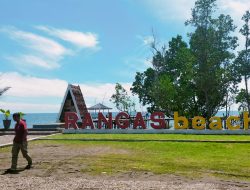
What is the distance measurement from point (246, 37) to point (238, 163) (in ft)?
92.8

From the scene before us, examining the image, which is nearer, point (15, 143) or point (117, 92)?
point (15, 143)

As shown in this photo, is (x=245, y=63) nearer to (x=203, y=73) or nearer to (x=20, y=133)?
(x=203, y=73)

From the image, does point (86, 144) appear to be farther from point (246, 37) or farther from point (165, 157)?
point (246, 37)

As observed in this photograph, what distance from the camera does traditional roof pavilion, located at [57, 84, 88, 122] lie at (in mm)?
37250

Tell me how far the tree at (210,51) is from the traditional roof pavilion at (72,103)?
1083cm

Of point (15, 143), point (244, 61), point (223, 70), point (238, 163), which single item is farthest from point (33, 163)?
point (244, 61)

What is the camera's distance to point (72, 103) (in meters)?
Result: 38.0

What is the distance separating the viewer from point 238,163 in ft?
47.6

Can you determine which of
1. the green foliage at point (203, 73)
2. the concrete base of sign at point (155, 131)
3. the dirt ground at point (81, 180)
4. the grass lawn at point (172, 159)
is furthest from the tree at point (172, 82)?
the dirt ground at point (81, 180)

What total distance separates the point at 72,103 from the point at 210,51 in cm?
1344

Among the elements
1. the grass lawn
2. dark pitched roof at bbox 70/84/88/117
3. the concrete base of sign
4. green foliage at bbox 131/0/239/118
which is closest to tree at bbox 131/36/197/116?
green foliage at bbox 131/0/239/118

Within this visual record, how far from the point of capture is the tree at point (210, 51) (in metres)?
38.3

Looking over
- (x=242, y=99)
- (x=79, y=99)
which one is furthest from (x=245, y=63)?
(x=79, y=99)

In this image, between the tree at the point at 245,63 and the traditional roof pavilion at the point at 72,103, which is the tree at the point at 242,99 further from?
the traditional roof pavilion at the point at 72,103
